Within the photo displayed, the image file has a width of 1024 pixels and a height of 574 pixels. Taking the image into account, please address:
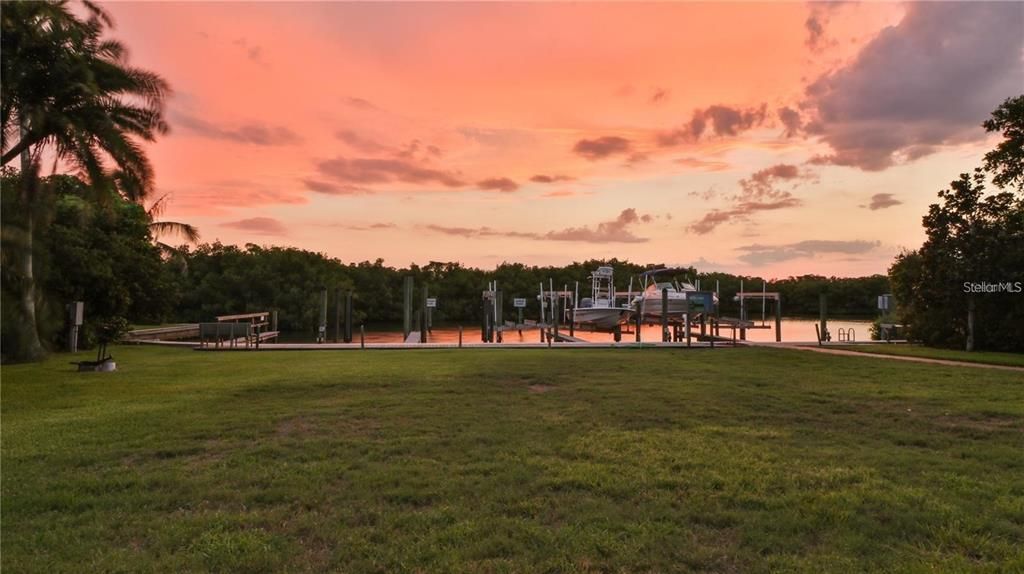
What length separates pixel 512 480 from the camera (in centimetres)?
519

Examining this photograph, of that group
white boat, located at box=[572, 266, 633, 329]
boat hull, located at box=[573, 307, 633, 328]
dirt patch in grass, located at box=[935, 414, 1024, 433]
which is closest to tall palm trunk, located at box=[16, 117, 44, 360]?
dirt patch in grass, located at box=[935, 414, 1024, 433]

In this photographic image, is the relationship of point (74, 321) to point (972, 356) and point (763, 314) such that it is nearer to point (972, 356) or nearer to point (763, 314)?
point (972, 356)

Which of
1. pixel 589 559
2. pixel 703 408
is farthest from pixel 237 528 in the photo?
pixel 703 408

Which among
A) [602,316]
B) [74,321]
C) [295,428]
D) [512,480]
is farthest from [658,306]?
[512,480]

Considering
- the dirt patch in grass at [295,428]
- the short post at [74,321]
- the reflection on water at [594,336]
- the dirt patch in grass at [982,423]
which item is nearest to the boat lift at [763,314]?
the reflection on water at [594,336]

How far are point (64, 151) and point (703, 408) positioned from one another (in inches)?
553

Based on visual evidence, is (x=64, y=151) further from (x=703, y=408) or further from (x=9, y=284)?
(x=703, y=408)

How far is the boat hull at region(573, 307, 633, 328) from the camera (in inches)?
1790

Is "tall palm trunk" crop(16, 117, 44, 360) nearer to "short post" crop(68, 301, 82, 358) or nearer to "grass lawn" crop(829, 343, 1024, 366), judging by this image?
"short post" crop(68, 301, 82, 358)

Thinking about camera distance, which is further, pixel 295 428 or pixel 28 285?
pixel 28 285

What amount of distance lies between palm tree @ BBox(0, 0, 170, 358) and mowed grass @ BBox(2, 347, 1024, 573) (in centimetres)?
559

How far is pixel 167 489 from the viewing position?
5031 millimetres

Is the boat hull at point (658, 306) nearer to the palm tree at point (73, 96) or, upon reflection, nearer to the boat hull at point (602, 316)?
the boat hull at point (602, 316)

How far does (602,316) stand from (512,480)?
41.2 m
